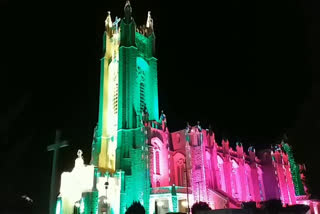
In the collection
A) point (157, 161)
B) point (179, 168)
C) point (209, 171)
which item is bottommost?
point (209, 171)

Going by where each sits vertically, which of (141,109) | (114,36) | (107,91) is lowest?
(141,109)

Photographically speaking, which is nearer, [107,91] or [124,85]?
[124,85]

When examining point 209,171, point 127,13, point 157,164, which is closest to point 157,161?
point 157,164

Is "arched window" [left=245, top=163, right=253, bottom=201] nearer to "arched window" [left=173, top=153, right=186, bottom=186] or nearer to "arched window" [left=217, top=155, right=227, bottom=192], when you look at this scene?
"arched window" [left=217, top=155, right=227, bottom=192]

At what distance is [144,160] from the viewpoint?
1699 inches

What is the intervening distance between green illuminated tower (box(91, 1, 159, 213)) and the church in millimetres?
122

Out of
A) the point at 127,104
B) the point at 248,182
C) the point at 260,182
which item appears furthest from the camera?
the point at 260,182

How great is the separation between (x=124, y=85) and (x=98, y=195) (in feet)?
54.6

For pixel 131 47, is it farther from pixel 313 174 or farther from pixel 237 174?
pixel 313 174

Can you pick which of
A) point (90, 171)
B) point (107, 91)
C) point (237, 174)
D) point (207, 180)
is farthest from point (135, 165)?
point (237, 174)

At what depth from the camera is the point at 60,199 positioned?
4284 cm

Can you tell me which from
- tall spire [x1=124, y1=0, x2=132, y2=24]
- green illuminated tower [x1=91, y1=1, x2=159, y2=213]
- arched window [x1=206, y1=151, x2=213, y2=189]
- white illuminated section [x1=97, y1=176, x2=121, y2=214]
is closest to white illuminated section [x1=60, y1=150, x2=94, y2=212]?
white illuminated section [x1=97, y1=176, x2=121, y2=214]

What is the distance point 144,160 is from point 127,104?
9126 mm

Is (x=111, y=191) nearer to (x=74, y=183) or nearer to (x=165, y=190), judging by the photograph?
(x=74, y=183)
